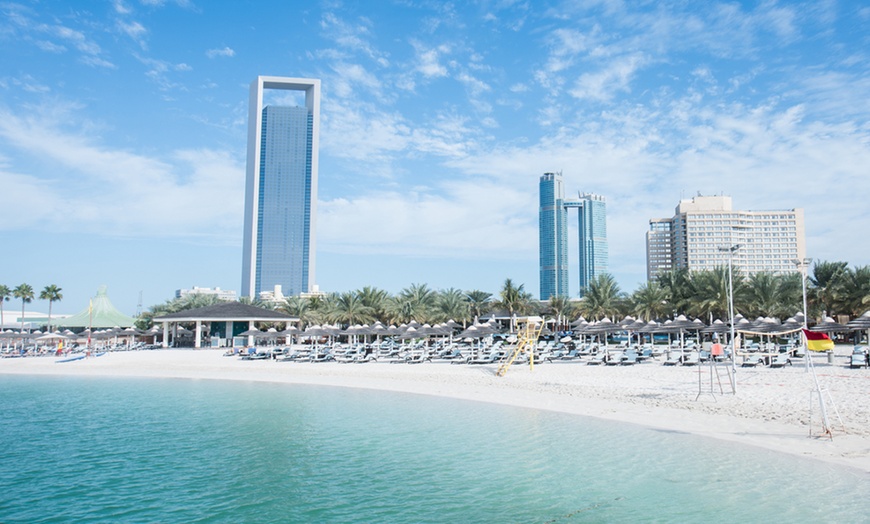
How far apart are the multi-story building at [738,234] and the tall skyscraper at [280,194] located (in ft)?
354

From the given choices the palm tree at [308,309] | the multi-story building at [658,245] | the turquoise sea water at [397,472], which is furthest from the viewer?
the multi-story building at [658,245]

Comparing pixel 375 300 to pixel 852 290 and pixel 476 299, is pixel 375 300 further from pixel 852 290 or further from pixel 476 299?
pixel 852 290

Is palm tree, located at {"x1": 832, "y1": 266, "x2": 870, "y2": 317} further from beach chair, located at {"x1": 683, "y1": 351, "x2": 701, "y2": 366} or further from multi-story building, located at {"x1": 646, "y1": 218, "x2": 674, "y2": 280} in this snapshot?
multi-story building, located at {"x1": 646, "y1": 218, "x2": 674, "y2": 280}

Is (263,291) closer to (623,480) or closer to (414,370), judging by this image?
(414,370)

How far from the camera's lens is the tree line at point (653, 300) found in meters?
43.1

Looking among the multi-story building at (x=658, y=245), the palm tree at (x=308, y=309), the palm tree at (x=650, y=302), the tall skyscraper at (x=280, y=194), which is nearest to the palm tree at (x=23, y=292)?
the palm tree at (x=308, y=309)

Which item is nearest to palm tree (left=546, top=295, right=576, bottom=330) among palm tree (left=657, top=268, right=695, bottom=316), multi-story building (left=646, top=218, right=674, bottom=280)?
palm tree (left=657, top=268, right=695, bottom=316)

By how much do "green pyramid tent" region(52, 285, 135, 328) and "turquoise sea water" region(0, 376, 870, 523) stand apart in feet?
181

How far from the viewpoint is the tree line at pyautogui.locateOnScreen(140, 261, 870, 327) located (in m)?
43.1

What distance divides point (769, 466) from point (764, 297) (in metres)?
39.0

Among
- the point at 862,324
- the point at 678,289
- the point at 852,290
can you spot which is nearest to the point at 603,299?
the point at 678,289

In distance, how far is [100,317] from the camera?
68.9 meters

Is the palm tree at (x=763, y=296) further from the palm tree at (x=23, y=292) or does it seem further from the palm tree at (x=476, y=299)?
the palm tree at (x=23, y=292)

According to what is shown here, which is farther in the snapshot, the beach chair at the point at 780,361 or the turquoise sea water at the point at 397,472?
the beach chair at the point at 780,361
